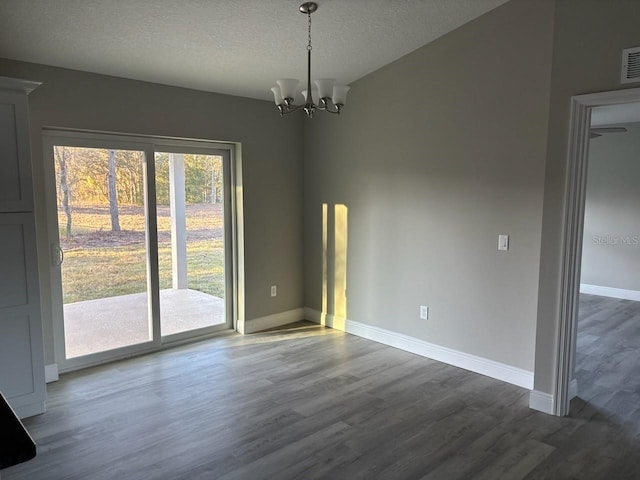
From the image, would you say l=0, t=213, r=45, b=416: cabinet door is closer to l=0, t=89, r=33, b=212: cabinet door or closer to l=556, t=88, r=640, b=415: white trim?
l=0, t=89, r=33, b=212: cabinet door

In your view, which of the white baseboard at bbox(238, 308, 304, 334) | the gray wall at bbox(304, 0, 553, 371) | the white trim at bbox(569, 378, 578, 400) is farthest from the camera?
the white baseboard at bbox(238, 308, 304, 334)

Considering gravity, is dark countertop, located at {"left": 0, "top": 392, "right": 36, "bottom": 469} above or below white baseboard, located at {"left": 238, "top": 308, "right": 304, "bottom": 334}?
above

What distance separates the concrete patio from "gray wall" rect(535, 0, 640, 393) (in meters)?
3.37

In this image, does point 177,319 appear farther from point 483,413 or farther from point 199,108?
point 483,413

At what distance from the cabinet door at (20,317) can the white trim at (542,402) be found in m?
3.58

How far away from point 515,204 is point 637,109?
10.7 feet

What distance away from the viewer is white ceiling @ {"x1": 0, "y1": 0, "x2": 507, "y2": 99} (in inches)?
121

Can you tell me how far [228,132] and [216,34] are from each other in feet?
4.72

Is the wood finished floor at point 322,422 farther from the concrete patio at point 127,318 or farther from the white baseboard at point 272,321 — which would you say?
the white baseboard at point 272,321

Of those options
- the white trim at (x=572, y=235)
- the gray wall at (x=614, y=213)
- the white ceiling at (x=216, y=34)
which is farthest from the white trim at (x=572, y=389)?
the gray wall at (x=614, y=213)

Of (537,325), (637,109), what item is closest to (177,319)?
(537,325)

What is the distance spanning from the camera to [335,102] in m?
3.09

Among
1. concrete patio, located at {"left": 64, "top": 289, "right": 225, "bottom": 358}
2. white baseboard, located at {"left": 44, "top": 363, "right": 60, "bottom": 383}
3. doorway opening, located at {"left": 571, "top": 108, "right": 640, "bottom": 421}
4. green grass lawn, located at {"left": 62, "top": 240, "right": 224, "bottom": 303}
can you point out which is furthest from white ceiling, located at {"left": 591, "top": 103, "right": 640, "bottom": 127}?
white baseboard, located at {"left": 44, "top": 363, "right": 60, "bottom": 383}

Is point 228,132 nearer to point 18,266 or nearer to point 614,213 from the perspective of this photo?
point 18,266
